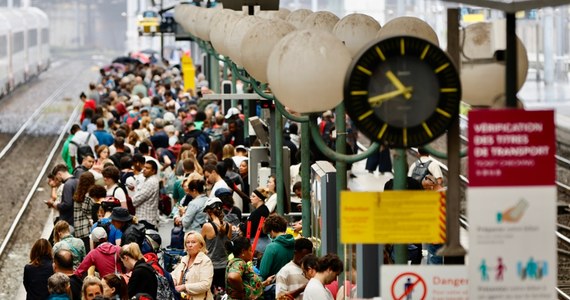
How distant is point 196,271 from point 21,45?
45.8 m

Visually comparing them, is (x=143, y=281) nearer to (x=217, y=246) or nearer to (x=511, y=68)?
(x=217, y=246)

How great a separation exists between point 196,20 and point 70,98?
110ft

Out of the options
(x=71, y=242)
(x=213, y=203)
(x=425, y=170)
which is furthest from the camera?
(x=425, y=170)

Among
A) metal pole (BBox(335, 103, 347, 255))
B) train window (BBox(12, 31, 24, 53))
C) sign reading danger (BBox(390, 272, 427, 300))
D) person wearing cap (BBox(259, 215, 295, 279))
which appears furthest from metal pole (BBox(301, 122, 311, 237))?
train window (BBox(12, 31, 24, 53))

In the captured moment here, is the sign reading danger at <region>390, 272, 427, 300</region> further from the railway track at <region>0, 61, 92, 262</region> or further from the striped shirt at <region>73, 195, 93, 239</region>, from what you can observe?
the railway track at <region>0, 61, 92, 262</region>

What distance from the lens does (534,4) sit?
685 centimetres

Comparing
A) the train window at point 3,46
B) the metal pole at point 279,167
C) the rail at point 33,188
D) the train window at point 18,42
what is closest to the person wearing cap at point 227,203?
the metal pole at point 279,167

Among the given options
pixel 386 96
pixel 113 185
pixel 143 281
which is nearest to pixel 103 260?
pixel 143 281

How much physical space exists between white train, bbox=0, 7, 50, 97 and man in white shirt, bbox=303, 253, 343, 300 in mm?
38271

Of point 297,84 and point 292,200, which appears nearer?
point 297,84

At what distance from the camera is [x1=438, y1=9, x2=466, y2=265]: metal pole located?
7.15 m

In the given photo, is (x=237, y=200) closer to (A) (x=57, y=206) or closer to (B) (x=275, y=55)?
(A) (x=57, y=206)

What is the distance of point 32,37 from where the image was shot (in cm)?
6275

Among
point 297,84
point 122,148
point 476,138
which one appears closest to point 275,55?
point 297,84
